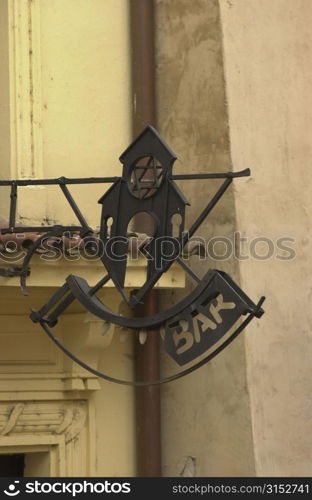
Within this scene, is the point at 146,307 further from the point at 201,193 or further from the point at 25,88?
the point at 25,88

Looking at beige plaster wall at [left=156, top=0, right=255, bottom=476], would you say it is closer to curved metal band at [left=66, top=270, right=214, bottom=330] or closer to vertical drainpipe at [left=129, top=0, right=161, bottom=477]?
vertical drainpipe at [left=129, top=0, right=161, bottom=477]

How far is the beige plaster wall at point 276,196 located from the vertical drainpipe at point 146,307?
607 mm

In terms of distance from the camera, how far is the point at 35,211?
8.51 m

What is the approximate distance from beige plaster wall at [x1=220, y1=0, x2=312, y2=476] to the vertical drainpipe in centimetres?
61

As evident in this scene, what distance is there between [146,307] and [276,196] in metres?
1.10

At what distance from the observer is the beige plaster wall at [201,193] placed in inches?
330

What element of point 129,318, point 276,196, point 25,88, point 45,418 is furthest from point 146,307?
point 129,318

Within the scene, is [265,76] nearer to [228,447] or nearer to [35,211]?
[35,211]

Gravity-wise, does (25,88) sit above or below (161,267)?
above

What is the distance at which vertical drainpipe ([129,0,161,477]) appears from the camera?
8719 mm

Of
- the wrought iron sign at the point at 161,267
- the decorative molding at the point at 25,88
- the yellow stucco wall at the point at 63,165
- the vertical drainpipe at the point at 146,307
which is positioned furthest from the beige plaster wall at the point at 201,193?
the wrought iron sign at the point at 161,267

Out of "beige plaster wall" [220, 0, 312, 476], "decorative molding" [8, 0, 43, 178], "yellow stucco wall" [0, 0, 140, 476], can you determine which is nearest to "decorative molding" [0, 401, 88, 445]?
"yellow stucco wall" [0, 0, 140, 476]

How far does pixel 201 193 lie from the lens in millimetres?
8703

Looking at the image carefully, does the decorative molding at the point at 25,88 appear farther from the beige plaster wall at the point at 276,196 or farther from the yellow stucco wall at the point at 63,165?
the beige plaster wall at the point at 276,196
